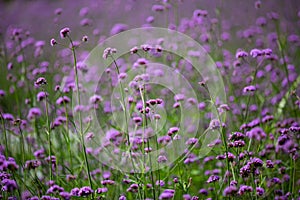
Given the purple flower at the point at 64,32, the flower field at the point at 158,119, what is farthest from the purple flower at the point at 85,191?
the purple flower at the point at 64,32

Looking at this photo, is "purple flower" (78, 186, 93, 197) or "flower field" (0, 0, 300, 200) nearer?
"purple flower" (78, 186, 93, 197)

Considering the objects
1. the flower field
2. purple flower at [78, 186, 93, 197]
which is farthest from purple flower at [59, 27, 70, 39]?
purple flower at [78, 186, 93, 197]

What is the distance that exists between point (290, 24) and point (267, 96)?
212 cm

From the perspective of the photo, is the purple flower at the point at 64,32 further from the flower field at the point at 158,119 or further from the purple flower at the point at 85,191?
the purple flower at the point at 85,191

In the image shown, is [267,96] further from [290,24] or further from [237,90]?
[290,24]

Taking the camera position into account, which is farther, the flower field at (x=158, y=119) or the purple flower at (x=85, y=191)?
the flower field at (x=158, y=119)

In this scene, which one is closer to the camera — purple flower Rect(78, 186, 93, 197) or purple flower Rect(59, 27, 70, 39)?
purple flower Rect(78, 186, 93, 197)

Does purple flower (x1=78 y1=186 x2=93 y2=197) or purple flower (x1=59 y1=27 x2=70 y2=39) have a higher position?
purple flower (x1=59 y1=27 x2=70 y2=39)

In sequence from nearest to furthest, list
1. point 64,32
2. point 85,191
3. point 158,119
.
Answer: point 85,191 < point 64,32 < point 158,119

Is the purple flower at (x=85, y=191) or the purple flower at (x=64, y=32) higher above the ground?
the purple flower at (x=64, y=32)

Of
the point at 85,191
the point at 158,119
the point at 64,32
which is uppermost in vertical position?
the point at 64,32

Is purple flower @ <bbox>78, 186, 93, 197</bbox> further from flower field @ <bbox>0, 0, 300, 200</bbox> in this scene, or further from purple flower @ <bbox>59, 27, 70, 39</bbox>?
purple flower @ <bbox>59, 27, 70, 39</bbox>

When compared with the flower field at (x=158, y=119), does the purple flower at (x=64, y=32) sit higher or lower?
higher

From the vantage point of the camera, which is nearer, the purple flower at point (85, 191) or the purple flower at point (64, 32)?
the purple flower at point (85, 191)
